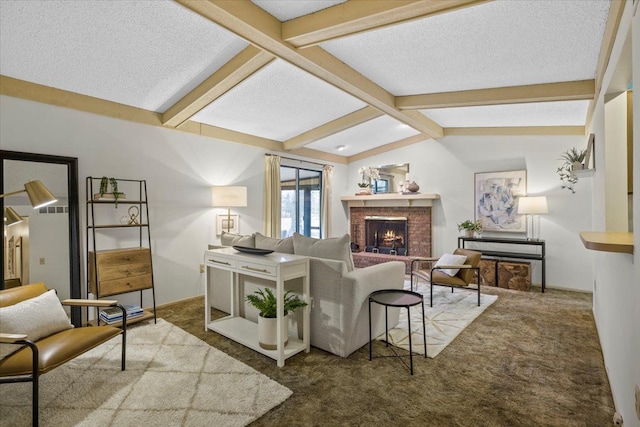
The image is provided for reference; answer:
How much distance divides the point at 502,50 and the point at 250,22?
2.15 m

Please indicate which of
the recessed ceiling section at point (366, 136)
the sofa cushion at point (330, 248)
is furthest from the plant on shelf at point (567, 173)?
the sofa cushion at point (330, 248)

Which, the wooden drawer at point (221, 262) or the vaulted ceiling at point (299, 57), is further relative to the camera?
the wooden drawer at point (221, 262)

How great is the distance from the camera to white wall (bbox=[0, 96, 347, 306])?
11.4 ft

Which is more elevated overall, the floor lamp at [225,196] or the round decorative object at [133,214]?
the floor lamp at [225,196]

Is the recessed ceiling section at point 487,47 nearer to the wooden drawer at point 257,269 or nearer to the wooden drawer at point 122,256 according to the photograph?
the wooden drawer at point 257,269

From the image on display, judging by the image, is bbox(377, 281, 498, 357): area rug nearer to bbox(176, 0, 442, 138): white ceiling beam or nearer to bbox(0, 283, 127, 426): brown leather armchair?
bbox(0, 283, 127, 426): brown leather armchair

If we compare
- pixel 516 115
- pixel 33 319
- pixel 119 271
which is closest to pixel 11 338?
pixel 33 319

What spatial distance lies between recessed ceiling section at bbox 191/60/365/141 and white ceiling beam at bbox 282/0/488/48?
791 mm

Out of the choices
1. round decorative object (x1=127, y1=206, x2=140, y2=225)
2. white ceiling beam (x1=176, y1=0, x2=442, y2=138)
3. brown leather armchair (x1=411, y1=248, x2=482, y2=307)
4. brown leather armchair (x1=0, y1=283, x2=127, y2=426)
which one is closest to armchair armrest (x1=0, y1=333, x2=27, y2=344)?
brown leather armchair (x1=0, y1=283, x2=127, y2=426)

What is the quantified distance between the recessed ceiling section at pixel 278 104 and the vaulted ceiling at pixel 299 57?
3cm

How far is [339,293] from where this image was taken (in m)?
2.87

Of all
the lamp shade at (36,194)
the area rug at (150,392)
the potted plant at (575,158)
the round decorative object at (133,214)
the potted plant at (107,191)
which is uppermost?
the potted plant at (575,158)

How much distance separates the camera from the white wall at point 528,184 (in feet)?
17.1

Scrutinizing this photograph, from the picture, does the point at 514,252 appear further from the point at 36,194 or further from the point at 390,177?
the point at 36,194
